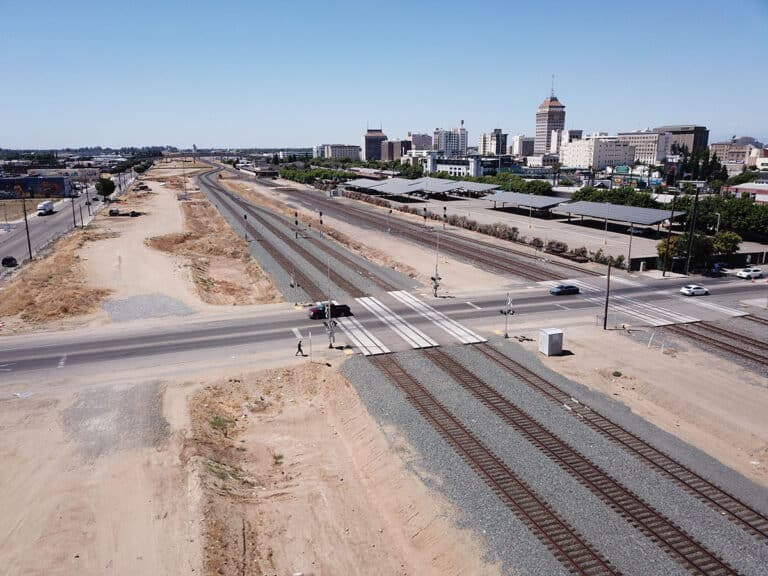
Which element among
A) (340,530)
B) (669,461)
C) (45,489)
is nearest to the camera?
(340,530)

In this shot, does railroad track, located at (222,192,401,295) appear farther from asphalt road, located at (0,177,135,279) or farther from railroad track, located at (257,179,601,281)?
asphalt road, located at (0,177,135,279)

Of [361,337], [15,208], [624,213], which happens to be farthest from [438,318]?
[15,208]

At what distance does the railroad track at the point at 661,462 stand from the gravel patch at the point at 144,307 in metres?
27.8

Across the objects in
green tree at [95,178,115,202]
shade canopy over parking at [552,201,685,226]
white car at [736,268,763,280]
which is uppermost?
green tree at [95,178,115,202]

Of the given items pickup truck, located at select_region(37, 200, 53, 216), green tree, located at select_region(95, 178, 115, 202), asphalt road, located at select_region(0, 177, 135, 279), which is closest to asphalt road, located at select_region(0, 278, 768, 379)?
asphalt road, located at select_region(0, 177, 135, 279)

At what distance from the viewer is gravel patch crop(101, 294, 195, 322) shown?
141ft

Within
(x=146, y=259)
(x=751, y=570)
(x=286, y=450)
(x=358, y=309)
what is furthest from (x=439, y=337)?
(x=146, y=259)

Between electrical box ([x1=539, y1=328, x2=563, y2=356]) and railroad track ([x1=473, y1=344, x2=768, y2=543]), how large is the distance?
123 inches

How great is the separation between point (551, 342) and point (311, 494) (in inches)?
751

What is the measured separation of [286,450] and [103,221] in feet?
296

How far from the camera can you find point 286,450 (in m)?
24.9

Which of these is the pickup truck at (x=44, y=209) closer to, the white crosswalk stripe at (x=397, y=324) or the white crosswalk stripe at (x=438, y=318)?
the white crosswalk stripe at (x=397, y=324)

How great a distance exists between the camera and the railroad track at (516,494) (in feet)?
56.7

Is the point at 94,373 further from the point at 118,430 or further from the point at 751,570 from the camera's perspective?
the point at 751,570
